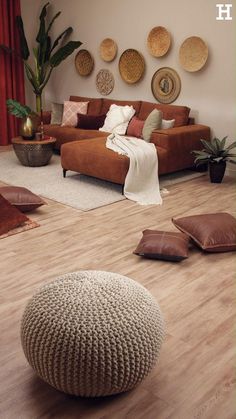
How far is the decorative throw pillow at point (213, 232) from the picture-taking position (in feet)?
9.82

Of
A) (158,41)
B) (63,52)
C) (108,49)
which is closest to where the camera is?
(158,41)

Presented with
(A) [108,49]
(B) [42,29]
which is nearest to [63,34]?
(B) [42,29]

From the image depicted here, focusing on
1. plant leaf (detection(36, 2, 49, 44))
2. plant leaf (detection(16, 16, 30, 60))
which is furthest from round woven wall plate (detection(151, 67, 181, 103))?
plant leaf (detection(16, 16, 30, 60))

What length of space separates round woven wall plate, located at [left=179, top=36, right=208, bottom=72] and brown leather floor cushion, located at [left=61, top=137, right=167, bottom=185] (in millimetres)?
1175

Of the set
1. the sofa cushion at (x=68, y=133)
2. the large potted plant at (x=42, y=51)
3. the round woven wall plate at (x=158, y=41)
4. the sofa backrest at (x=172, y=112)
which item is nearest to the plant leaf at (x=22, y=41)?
the large potted plant at (x=42, y=51)

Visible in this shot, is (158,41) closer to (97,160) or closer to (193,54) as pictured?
(193,54)

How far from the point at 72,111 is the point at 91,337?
16.2 feet

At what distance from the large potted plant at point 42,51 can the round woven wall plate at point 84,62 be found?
0.47ft

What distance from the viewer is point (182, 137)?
4.91 metres

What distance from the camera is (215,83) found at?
16.8ft

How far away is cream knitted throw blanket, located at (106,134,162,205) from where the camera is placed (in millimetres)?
4297

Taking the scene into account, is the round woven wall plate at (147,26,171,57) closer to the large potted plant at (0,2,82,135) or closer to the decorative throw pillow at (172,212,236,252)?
the large potted plant at (0,2,82,135)

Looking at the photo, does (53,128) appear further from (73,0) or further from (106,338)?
(106,338)

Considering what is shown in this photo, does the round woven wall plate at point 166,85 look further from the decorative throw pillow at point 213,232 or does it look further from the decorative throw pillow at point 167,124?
the decorative throw pillow at point 213,232
